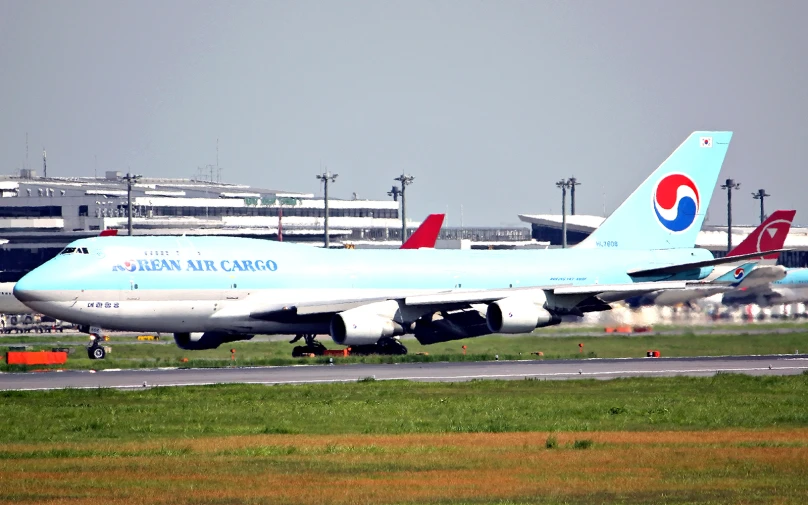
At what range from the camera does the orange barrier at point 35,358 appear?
52.4 m

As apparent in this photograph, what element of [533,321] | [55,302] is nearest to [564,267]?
[533,321]

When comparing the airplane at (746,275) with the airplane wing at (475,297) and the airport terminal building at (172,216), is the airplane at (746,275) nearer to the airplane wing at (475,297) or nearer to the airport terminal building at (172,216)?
the airplane wing at (475,297)

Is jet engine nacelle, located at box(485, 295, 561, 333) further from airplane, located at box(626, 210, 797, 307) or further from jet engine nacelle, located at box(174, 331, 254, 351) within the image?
jet engine nacelle, located at box(174, 331, 254, 351)

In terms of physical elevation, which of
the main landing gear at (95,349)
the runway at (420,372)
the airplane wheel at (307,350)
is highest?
the main landing gear at (95,349)

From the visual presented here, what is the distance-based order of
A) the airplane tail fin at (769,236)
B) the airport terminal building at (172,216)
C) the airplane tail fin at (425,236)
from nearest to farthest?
the airplane tail fin at (769,236)
the airplane tail fin at (425,236)
the airport terminal building at (172,216)

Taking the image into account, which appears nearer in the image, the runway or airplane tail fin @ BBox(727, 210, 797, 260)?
the runway

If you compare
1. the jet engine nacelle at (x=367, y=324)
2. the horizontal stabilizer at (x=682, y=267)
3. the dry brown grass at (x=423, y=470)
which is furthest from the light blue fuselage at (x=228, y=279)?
the dry brown grass at (x=423, y=470)

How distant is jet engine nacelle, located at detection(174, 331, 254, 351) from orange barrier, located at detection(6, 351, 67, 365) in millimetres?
4733

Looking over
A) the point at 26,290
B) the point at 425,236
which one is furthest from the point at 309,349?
the point at 425,236

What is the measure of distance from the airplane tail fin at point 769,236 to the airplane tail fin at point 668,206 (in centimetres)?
270

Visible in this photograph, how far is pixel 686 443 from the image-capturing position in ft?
83.0

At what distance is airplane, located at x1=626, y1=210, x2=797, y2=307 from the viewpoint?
178ft

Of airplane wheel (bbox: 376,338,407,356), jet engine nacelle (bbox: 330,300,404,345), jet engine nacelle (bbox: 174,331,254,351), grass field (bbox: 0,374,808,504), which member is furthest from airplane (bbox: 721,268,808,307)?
jet engine nacelle (bbox: 174,331,254,351)

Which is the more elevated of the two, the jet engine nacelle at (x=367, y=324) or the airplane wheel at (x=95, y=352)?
the jet engine nacelle at (x=367, y=324)
